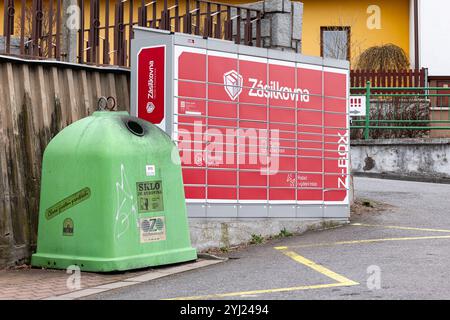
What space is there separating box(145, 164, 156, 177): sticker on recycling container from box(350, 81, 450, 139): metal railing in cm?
1338

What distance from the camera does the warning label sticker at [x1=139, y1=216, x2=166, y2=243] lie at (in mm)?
8477

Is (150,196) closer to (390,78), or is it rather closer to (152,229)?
(152,229)

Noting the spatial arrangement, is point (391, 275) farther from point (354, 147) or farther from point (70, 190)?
point (354, 147)

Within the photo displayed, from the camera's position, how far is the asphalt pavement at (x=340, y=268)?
6.98m

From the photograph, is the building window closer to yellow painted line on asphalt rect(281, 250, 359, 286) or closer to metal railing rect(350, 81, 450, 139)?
metal railing rect(350, 81, 450, 139)

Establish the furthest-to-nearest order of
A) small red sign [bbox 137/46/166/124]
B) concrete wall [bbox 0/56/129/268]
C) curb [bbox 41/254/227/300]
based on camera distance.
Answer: small red sign [bbox 137/46/166/124] < concrete wall [bbox 0/56/129/268] < curb [bbox 41/254/227/300]

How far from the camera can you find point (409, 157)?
2006cm

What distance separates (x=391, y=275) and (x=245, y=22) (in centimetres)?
522

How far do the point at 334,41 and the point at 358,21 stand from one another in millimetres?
1038

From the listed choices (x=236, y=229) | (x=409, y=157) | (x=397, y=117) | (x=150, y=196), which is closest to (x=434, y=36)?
(x=397, y=117)

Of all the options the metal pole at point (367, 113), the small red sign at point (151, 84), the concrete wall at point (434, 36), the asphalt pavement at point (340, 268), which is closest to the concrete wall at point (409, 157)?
the metal pole at point (367, 113)

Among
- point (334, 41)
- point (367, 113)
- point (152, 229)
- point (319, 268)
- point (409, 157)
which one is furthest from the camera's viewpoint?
point (334, 41)

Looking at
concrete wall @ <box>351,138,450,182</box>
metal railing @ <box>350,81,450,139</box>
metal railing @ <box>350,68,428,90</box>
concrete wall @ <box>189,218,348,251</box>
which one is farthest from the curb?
metal railing @ <box>350,68,428,90</box>
